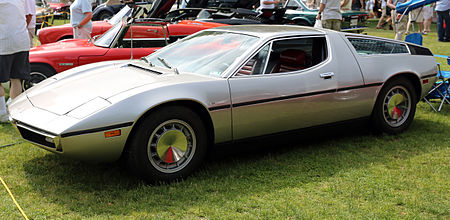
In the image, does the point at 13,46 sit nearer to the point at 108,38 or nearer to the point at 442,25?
the point at 108,38

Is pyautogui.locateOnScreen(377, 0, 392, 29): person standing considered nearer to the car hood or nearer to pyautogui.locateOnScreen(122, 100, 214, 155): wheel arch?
the car hood

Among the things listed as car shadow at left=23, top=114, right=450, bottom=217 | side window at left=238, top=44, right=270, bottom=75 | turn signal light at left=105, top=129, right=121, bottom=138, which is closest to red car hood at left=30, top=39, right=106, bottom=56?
car shadow at left=23, top=114, right=450, bottom=217

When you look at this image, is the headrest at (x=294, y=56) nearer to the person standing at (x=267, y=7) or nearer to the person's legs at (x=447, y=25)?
the person standing at (x=267, y=7)

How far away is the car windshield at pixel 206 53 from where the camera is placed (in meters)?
4.21

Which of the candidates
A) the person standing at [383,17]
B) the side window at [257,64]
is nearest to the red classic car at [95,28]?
the side window at [257,64]

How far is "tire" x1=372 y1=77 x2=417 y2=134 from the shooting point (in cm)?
498

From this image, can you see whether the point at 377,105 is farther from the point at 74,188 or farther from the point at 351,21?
the point at 351,21

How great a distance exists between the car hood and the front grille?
0.71 feet

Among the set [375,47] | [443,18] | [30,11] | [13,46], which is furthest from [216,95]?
[443,18]

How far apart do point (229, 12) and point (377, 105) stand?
559 cm

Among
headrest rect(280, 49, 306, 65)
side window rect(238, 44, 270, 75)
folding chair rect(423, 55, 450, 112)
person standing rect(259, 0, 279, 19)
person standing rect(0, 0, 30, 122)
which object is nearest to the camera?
side window rect(238, 44, 270, 75)

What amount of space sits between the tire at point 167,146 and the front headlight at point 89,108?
328 millimetres

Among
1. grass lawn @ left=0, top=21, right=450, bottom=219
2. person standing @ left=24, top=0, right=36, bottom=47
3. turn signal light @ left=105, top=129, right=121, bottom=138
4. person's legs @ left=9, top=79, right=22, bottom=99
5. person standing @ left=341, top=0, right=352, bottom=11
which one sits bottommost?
grass lawn @ left=0, top=21, right=450, bottom=219

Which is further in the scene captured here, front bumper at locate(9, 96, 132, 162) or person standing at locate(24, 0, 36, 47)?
person standing at locate(24, 0, 36, 47)
